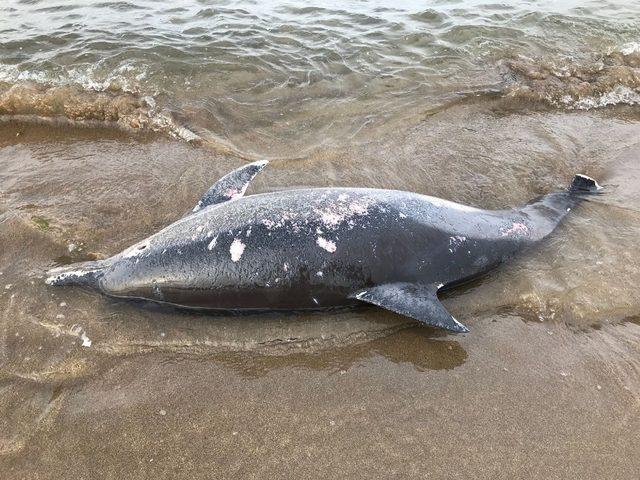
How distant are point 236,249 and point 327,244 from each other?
2.63 feet

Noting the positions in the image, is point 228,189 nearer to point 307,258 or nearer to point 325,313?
point 307,258

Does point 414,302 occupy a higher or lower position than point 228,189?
lower

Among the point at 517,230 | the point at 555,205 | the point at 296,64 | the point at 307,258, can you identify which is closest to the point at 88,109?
the point at 296,64

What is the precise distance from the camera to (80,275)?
4395 mm

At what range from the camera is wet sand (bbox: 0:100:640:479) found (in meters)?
3.31

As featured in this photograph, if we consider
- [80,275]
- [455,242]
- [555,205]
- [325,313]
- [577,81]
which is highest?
[577,81]

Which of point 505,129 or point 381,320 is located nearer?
point 381,320

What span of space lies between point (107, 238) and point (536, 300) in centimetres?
455

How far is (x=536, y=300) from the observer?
4367 mm

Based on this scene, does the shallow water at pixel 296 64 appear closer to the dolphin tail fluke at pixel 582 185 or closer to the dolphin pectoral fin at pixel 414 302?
the dolphin tail fluke at pixel 582 185

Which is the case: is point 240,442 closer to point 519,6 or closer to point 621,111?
point 621,111

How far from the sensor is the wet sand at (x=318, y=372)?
3309 millimetres

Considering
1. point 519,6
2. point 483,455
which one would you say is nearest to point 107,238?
point 483,455

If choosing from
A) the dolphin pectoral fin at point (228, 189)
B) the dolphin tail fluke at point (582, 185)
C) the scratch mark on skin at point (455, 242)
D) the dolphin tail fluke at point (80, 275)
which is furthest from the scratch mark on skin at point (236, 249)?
the dolphin tail fluke at point (582, 185)
